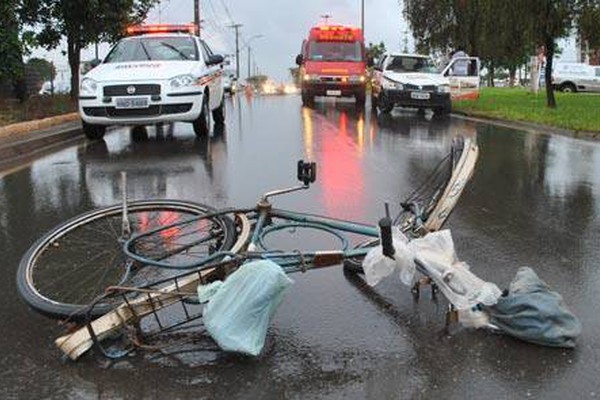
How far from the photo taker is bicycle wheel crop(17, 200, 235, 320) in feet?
14.9

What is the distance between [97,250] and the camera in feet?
16.9

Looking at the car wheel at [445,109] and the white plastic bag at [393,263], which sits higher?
→ the car wheel at [445,109]

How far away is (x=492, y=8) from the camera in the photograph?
2341cm

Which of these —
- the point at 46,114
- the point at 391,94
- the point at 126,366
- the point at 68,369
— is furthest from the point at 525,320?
the point at 391,94

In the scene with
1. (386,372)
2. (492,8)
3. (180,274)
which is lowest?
(386,372)

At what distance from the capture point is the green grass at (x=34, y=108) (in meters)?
16.8

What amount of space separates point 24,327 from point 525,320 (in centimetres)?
275

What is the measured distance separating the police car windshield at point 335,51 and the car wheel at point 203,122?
46.0 feet

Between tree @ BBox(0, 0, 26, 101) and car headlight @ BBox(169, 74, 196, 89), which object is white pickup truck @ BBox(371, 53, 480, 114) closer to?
car headlight @ BBox(169, 74, 196, 89)

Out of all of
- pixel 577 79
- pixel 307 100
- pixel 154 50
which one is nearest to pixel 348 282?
pixel 154 50

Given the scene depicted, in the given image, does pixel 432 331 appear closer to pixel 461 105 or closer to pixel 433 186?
pixel 433 186

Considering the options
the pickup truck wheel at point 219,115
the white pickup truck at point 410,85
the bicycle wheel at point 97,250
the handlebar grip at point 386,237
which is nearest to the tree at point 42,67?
the pickup truck wheel at point 219,115

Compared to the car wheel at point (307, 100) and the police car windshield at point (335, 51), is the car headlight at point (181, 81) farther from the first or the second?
the police car windshield at point (335, 51)

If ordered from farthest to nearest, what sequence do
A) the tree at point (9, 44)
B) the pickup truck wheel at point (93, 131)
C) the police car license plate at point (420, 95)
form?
the police car license plate at point (420, 95), the tree at point (9, 44), the pickup truck wheel at point (93, 131)
